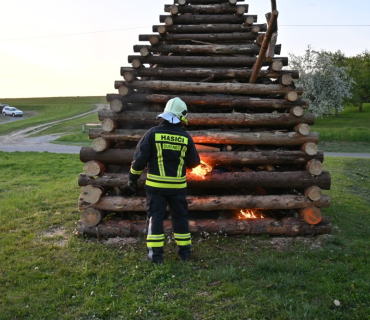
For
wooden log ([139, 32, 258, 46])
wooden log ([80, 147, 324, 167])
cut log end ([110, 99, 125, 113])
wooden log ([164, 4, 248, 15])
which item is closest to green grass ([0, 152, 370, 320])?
wooden log ([80, 147, 324, 167])

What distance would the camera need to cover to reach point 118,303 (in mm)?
4172

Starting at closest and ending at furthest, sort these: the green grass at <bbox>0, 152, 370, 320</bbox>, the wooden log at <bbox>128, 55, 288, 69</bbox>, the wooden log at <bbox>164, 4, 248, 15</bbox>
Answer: the green grass at <bbox>0, 152, 370, 320</bbox> < the wooden log at <bbox>128, 55, 288, 69</bbox> < the wooden log at <bbox>164, 4, 248, 15</bbox>

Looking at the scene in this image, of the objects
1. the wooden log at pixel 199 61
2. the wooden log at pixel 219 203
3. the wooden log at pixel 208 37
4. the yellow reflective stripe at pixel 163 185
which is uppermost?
the wooden log at pixel 208 37

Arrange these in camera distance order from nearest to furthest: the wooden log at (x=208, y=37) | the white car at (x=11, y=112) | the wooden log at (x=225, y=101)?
the wooden log at (x=225, y=101)
the wooden log at (x=208, y=37)
the white car at (x=11, y=112)

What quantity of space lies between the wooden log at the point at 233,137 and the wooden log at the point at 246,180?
651 mm

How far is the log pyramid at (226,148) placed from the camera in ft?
21.9

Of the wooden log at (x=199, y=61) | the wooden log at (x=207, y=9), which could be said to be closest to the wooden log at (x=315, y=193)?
the wooden log at (x=199, y=61)

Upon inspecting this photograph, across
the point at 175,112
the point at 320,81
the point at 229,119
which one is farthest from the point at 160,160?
the point at 320,81

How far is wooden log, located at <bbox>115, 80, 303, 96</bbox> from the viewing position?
7.60m

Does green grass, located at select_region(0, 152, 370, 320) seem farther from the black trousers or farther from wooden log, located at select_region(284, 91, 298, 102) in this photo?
wooden log, located at select_region(284, 91, 298, 102)

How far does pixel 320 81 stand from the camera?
35.8 metres

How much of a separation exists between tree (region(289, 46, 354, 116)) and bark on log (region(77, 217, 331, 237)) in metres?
30.3

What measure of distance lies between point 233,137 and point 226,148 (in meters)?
0.33

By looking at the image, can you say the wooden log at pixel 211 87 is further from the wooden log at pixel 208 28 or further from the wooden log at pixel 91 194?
the wooden log at pixel 208 28
